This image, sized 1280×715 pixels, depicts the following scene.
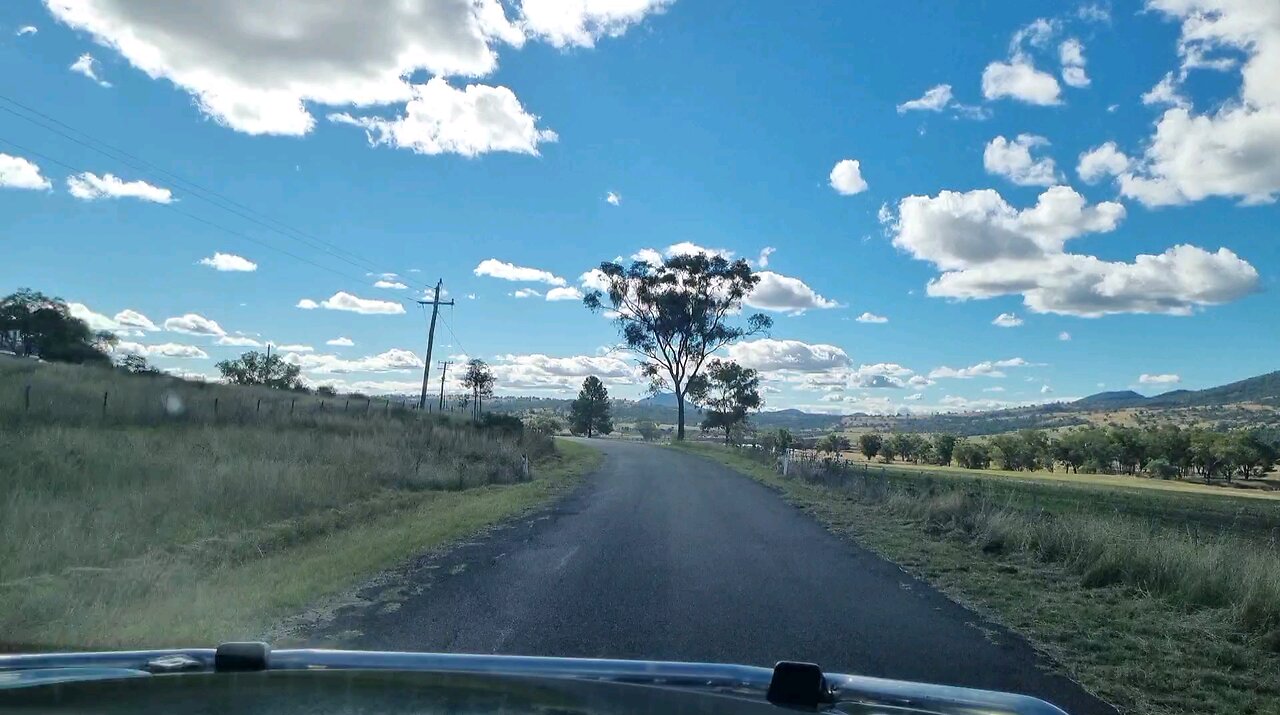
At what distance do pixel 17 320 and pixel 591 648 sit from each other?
60.0m

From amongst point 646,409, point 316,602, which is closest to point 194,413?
point 316,602

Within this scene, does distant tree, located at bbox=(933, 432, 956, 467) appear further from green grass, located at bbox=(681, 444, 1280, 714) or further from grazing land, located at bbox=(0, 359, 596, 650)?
green grass, located at bbox=(681, 444, 1280, 714)

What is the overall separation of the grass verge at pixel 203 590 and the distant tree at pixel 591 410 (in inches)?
3332

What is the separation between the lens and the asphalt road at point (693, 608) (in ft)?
23.9

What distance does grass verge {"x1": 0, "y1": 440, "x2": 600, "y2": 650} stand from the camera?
24.3 feet

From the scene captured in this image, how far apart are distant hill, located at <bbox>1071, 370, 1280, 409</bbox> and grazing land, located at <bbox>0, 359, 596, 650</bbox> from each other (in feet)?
203

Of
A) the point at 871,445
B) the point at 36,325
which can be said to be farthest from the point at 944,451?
the point at 36,325

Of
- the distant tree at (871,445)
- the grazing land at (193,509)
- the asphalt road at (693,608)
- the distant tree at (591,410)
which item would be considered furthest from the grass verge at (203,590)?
the distant tree at (591,410)

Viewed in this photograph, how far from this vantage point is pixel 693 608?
9.12 m

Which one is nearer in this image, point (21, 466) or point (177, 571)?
point (177, 571)

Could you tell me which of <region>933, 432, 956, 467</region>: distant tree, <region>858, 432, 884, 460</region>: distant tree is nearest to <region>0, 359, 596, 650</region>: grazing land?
<region>933, 432, 956, 467</region>: distant tree

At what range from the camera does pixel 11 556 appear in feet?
31.7

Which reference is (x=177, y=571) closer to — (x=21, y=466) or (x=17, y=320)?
(x=21, y=466)

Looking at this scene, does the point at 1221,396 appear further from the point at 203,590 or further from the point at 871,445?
the point at 203,590
